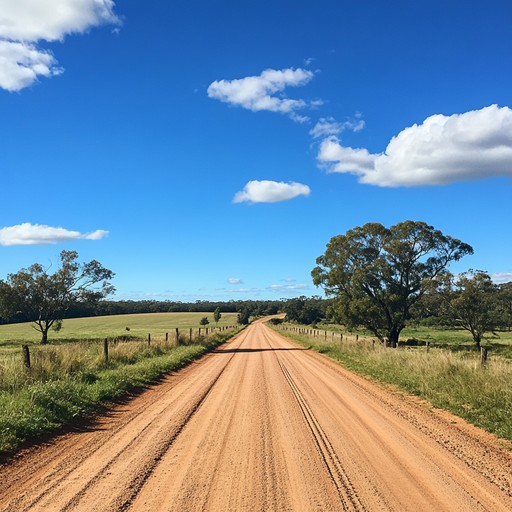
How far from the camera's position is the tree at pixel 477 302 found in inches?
1766

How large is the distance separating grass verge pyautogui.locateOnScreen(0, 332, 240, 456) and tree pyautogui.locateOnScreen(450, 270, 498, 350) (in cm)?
3636

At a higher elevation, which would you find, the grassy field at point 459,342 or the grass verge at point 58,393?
the grass verge at point 58,393

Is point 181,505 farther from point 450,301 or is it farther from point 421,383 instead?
point 450,301

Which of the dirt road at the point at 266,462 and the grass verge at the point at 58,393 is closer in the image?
the dirt road at the point at 266,462

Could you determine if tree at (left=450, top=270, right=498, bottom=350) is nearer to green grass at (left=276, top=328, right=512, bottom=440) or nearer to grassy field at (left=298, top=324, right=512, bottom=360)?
grassy field at (left=298, top=324, right=512, bottom=360)

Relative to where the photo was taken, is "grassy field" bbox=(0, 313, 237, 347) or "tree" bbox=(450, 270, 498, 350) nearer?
"tree" bbox=(450, 270, 498, 350)

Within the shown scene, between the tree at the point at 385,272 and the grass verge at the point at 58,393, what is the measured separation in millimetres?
30032

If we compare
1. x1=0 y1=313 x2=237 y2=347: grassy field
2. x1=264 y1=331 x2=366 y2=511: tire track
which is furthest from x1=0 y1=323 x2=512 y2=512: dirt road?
x1=0 y1=313 x2=237 y2=347: grassy field

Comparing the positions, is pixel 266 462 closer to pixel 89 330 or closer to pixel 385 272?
pixel 385 272

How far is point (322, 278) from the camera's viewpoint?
4834cm

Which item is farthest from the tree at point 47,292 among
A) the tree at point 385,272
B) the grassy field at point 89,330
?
the tree at point 385,272

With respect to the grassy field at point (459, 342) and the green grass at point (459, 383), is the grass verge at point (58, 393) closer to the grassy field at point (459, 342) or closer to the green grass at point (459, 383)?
the green grass at point (459, 383)

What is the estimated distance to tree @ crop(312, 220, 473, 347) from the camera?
144ft

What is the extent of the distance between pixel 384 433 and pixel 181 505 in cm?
450
